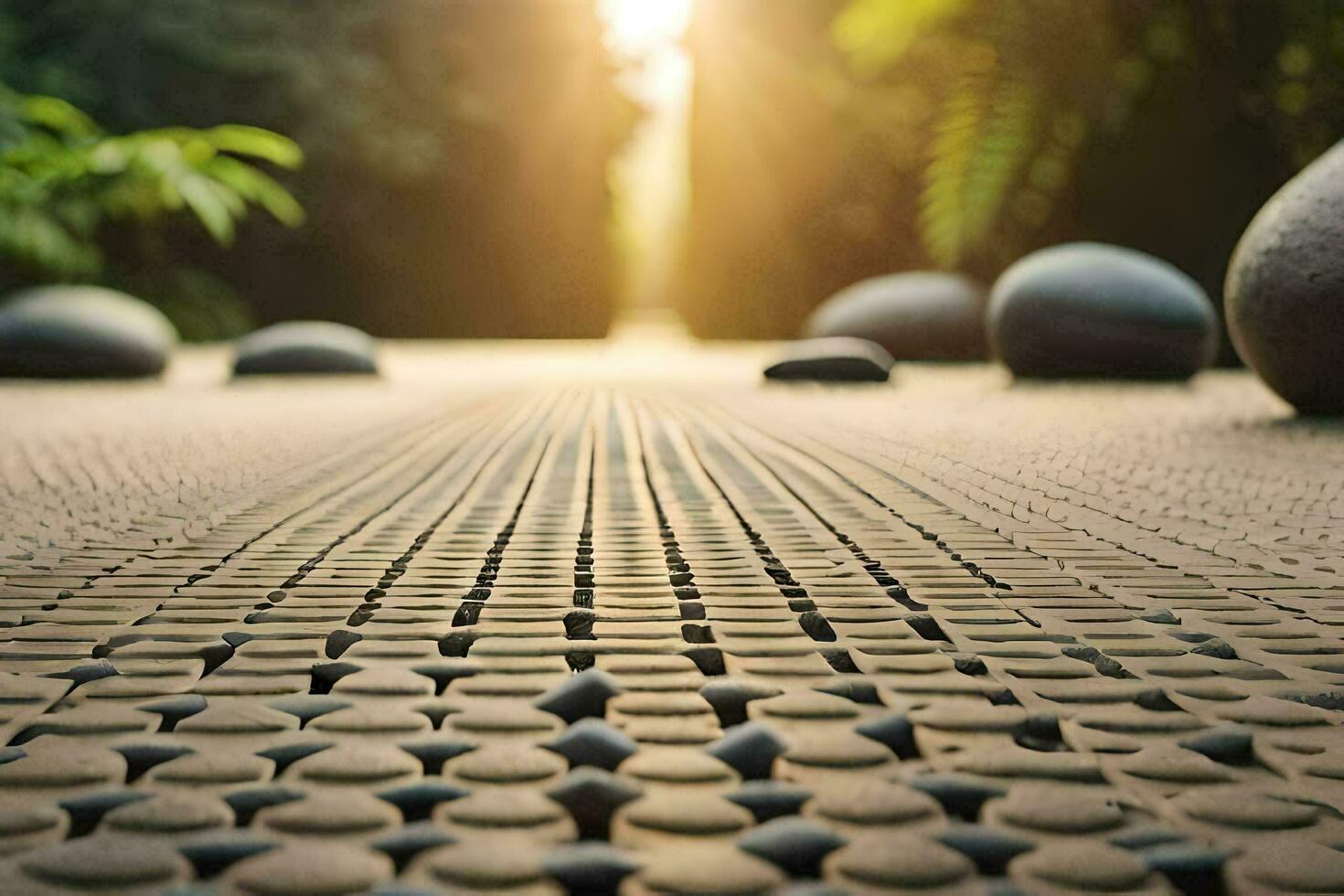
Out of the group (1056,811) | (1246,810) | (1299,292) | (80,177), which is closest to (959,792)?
(1056,811)

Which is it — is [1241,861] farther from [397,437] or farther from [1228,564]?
[397,437]

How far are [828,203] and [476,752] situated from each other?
8.06 meters

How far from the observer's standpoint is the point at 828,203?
8391 mm

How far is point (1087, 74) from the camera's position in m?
5.56

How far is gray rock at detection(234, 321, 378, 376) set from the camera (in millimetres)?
4523

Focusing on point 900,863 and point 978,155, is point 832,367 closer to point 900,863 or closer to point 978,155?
point 978,155

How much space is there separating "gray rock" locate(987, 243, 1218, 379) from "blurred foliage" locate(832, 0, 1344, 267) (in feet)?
4.74

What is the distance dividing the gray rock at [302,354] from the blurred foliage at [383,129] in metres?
3.87

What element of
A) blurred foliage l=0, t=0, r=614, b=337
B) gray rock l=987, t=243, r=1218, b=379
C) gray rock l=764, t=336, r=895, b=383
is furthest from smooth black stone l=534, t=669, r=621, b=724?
blurred foliage l=0, t=0, r=614, b=337

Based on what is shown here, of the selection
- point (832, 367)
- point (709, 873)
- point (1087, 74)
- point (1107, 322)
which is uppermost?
point (1087, 74)

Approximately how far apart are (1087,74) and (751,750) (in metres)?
5.64

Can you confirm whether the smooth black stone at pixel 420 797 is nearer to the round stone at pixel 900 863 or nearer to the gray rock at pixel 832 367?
the round stone at pixel 900 863

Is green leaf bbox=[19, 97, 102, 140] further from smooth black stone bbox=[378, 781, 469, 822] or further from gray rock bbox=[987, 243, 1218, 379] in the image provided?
smooth black stone bbox=[378, 781, 469, 822]

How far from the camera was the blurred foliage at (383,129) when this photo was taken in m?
8.01
